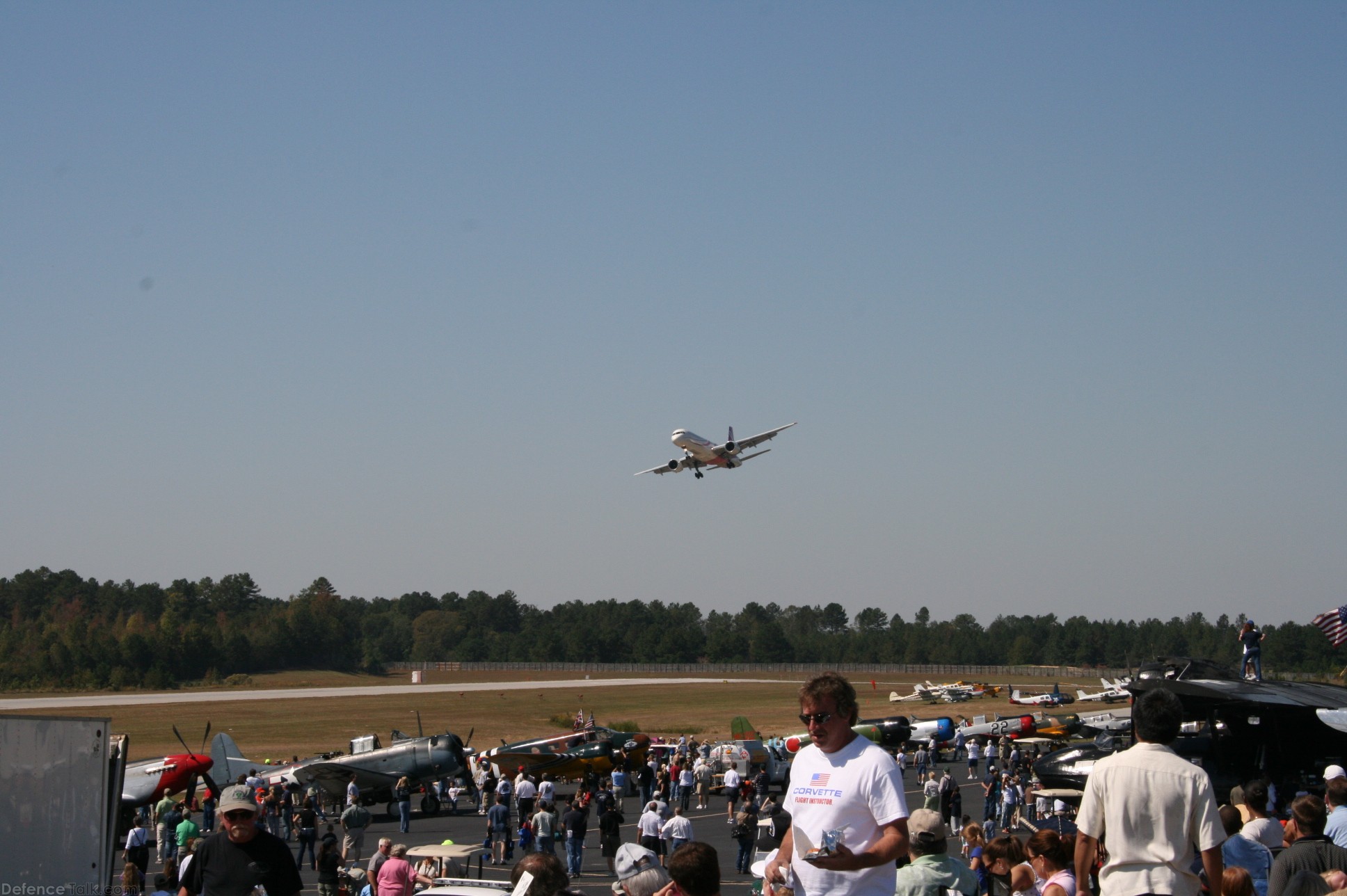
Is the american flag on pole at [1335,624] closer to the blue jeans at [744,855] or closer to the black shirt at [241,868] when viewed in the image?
the blue jeans at [744,855]

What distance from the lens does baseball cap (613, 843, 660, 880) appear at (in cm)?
596

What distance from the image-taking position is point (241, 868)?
20.6ft

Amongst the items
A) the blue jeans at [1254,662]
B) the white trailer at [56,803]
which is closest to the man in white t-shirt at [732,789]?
the blue jeans at [1254,662]

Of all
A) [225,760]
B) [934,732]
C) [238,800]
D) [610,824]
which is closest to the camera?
[238,800]

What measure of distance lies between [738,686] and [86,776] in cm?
10190

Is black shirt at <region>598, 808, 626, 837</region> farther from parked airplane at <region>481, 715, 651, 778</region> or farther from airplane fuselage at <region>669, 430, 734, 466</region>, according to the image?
airplane fuselage at <region>669, 430, 734, 466</region>

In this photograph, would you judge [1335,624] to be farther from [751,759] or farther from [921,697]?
[921,697]

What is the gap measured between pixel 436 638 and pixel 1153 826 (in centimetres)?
16827

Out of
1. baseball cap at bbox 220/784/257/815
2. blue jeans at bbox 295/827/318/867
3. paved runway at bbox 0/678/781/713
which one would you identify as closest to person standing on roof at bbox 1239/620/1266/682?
blue jeans at bbox 295/827/318/867

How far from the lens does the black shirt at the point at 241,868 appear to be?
20.6ft

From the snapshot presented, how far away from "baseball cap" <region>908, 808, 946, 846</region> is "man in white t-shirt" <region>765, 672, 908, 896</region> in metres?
1.53

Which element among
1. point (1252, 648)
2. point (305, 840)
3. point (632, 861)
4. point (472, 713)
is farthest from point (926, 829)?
point (472, 713)

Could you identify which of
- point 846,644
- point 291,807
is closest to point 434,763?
point 291,807

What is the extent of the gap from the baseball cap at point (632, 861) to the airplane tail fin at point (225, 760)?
27127mm
